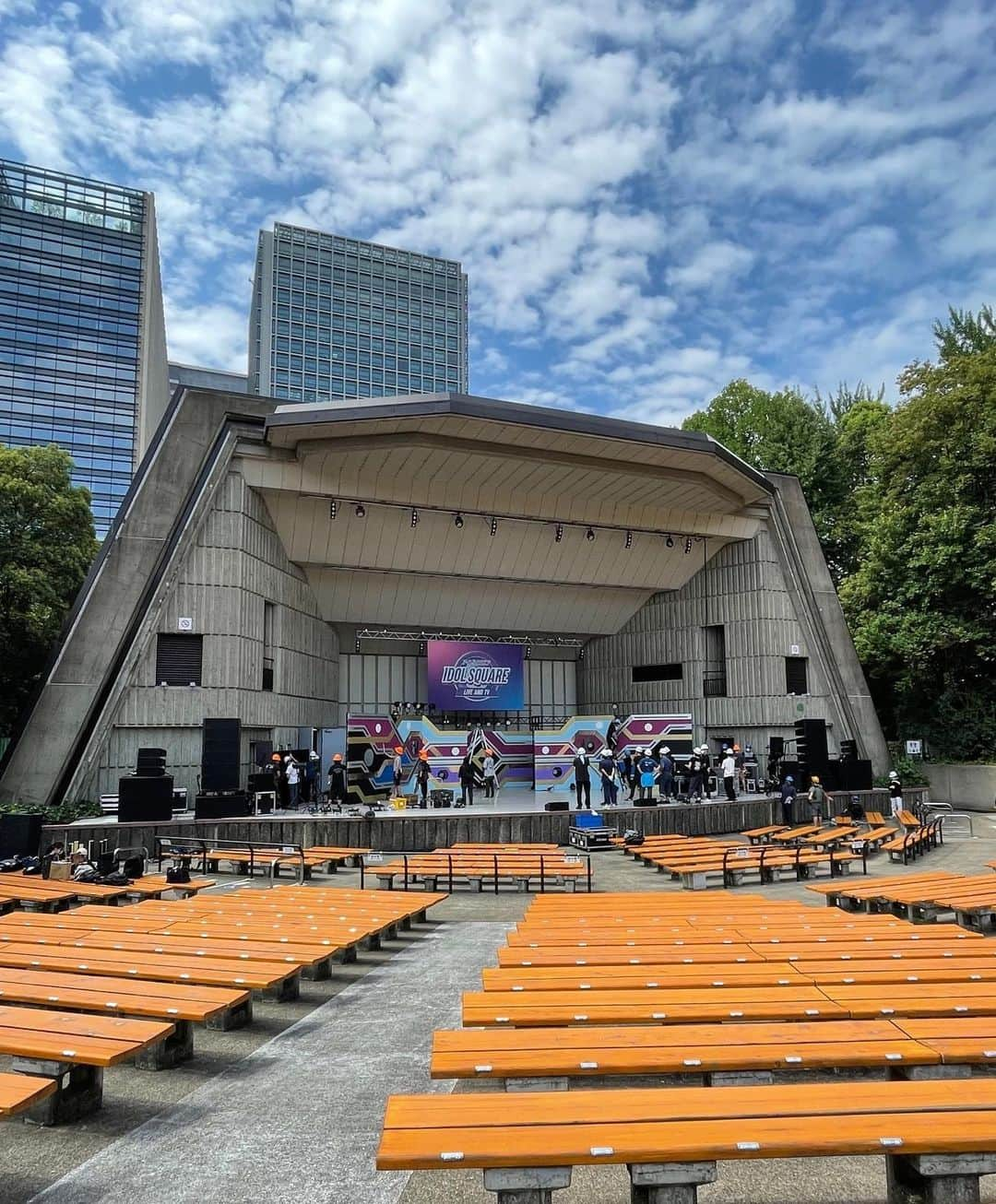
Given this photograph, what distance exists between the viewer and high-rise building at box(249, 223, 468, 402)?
403ft

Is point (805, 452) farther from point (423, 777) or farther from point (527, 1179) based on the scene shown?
point (527, 1179)

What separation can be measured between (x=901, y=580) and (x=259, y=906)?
27.1 metres

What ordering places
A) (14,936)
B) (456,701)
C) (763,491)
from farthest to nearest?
1. (456,701)
2. (763,491)
3. (14,936)

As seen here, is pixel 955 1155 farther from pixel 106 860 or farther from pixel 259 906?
pixel 106 860

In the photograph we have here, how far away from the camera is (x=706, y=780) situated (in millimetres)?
21859

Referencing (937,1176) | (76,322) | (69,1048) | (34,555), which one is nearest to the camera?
(937,1176)

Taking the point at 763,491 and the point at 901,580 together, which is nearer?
the point at 763,491

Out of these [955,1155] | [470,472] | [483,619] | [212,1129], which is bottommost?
[212,1129]

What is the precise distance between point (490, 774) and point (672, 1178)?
21984 millimetres

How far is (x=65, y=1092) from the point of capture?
4.23 metres

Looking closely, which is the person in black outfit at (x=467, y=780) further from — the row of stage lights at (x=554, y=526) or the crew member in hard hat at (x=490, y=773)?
the row of stage lights at (x=554, y=526)

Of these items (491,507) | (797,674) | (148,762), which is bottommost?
(148,762)

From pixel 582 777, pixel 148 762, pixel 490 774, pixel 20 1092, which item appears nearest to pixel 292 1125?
pixel 20 1092

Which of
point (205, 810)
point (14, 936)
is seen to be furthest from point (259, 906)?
point (205, 810)
